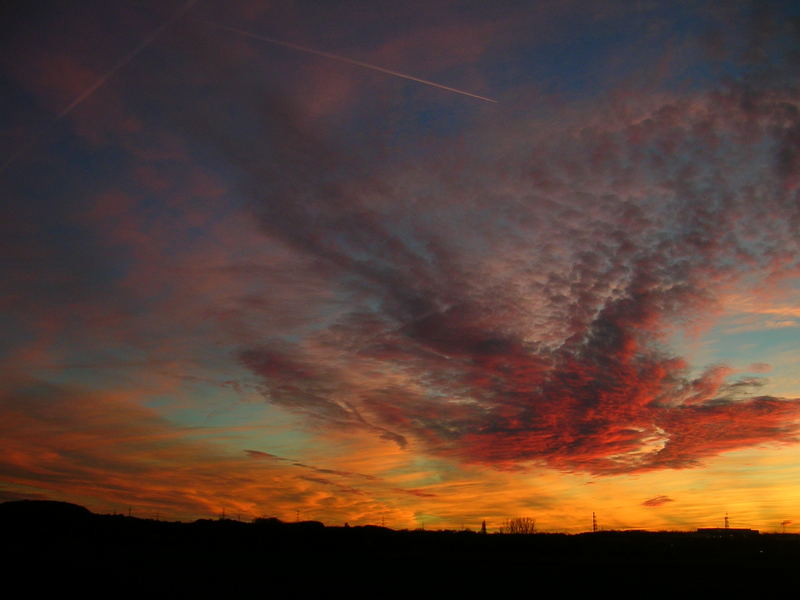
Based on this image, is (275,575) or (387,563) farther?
(387,563)

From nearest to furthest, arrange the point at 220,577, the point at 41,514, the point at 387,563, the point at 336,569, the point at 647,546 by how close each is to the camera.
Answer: the point at 220,577 → the point at 336,569 → the point at 387,563 → the point at 41,514 → the point at 647,546

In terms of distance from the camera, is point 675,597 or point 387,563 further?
point 387,563

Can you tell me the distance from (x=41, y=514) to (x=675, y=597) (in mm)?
65009

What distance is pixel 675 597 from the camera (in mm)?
29938

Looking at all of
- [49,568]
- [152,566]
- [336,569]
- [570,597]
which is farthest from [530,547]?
[49,568]

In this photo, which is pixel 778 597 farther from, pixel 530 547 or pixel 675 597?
pixel 530 547

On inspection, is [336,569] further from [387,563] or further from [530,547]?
[530,547]

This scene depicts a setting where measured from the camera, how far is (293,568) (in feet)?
125

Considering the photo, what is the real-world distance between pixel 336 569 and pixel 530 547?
39107 mm

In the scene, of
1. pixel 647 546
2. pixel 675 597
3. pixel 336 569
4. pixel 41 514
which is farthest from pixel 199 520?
pixel 675 597

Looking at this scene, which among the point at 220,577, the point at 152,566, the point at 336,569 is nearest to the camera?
the point at 220,577

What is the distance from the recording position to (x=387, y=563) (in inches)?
1673

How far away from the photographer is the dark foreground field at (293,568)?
94.7 feet

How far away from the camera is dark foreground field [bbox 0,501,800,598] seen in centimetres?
2886
